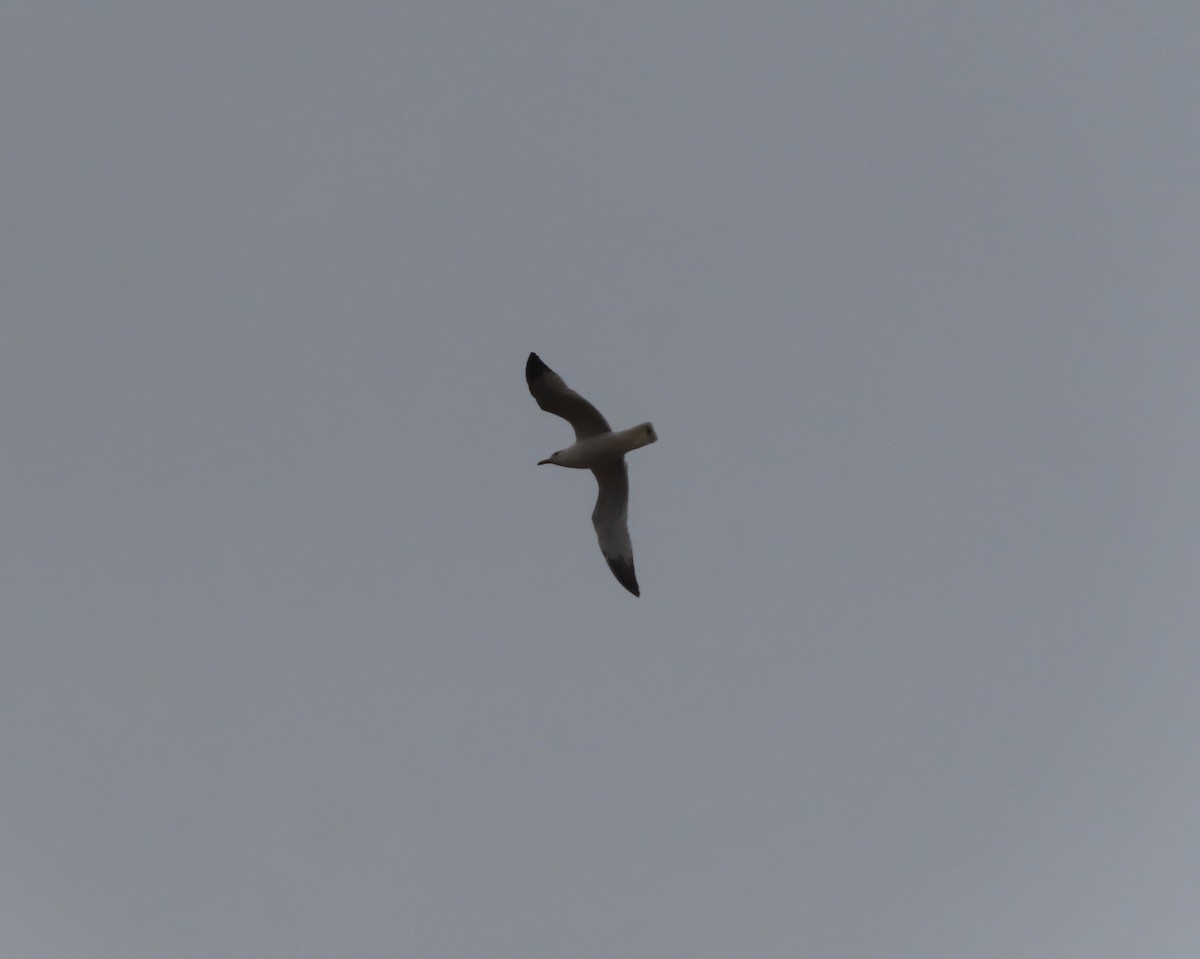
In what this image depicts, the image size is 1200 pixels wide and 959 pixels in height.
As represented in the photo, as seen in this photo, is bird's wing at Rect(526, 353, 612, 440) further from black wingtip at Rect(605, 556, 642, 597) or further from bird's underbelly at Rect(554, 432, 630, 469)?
black wingtip at Rect(605, 556, 642, 597)

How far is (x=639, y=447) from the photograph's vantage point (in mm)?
24000

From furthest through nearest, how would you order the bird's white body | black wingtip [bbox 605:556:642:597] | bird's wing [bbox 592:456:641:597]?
black wingtip [bbox 605:556:642:597], bird's wing [bbox 592:456:641:597], the bird's white body

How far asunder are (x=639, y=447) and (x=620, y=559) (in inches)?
95.6

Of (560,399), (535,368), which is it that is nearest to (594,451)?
(560,399)

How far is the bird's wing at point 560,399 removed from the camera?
24016mm

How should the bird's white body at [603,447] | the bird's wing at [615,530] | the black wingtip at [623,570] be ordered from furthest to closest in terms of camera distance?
the black wingtip at [623,570], the bird's wing at [615,530], the bird's white body at [603,447]

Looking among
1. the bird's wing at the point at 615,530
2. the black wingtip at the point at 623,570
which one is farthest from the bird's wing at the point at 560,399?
the black wingtip at the point at 623,570

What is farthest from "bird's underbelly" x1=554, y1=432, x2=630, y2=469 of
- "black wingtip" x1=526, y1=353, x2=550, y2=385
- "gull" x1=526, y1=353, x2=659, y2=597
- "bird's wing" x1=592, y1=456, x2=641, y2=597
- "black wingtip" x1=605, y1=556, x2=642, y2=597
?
"black wingtip" x1=605, y1=556, x2=642, y2=597

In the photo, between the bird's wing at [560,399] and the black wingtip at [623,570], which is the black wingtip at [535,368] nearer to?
the bird's wing at [560,399]

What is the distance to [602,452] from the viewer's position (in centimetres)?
2417

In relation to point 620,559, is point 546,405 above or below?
above

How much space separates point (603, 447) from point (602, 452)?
0.14 metres

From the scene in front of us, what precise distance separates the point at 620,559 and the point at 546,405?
3.10 m

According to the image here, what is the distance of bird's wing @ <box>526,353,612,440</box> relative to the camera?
2402 cm
